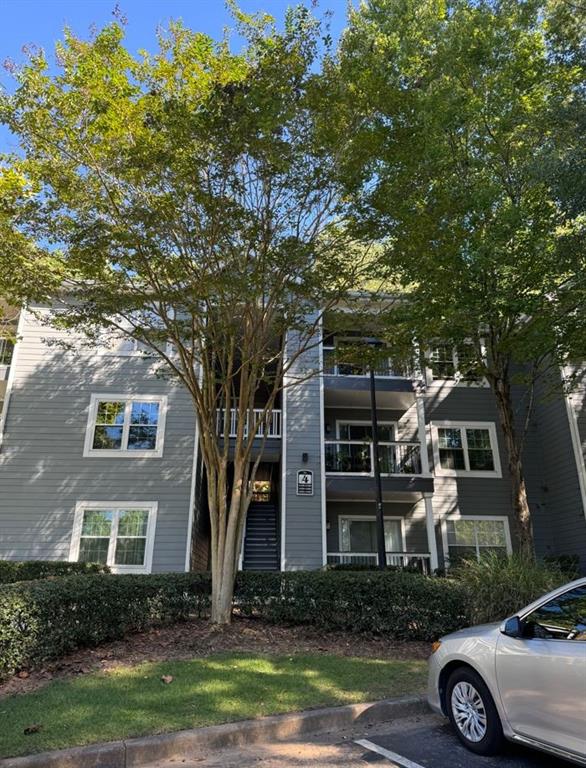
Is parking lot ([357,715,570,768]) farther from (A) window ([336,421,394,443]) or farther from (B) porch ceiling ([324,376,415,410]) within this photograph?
(A) window ([336,421,394,443])

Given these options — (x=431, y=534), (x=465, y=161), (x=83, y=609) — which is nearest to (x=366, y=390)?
(x=431, y=534)

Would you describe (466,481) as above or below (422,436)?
below

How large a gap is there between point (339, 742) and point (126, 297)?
7.37 meters

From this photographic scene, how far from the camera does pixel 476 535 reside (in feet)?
56.3

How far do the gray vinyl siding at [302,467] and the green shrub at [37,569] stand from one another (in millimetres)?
5267

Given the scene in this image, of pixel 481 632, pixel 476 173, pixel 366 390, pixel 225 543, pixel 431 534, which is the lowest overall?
pixel 481 632

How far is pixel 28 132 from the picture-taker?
8453 mm

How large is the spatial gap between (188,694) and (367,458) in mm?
12044

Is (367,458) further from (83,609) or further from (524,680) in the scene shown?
(524,680)

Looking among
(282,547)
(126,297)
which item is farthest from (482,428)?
(126,297)

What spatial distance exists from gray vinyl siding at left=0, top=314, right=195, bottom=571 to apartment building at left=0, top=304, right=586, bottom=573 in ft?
0.11

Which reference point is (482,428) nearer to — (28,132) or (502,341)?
(502,341)

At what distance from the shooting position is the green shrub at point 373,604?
825cm

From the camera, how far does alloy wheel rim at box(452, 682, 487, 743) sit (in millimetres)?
4457
